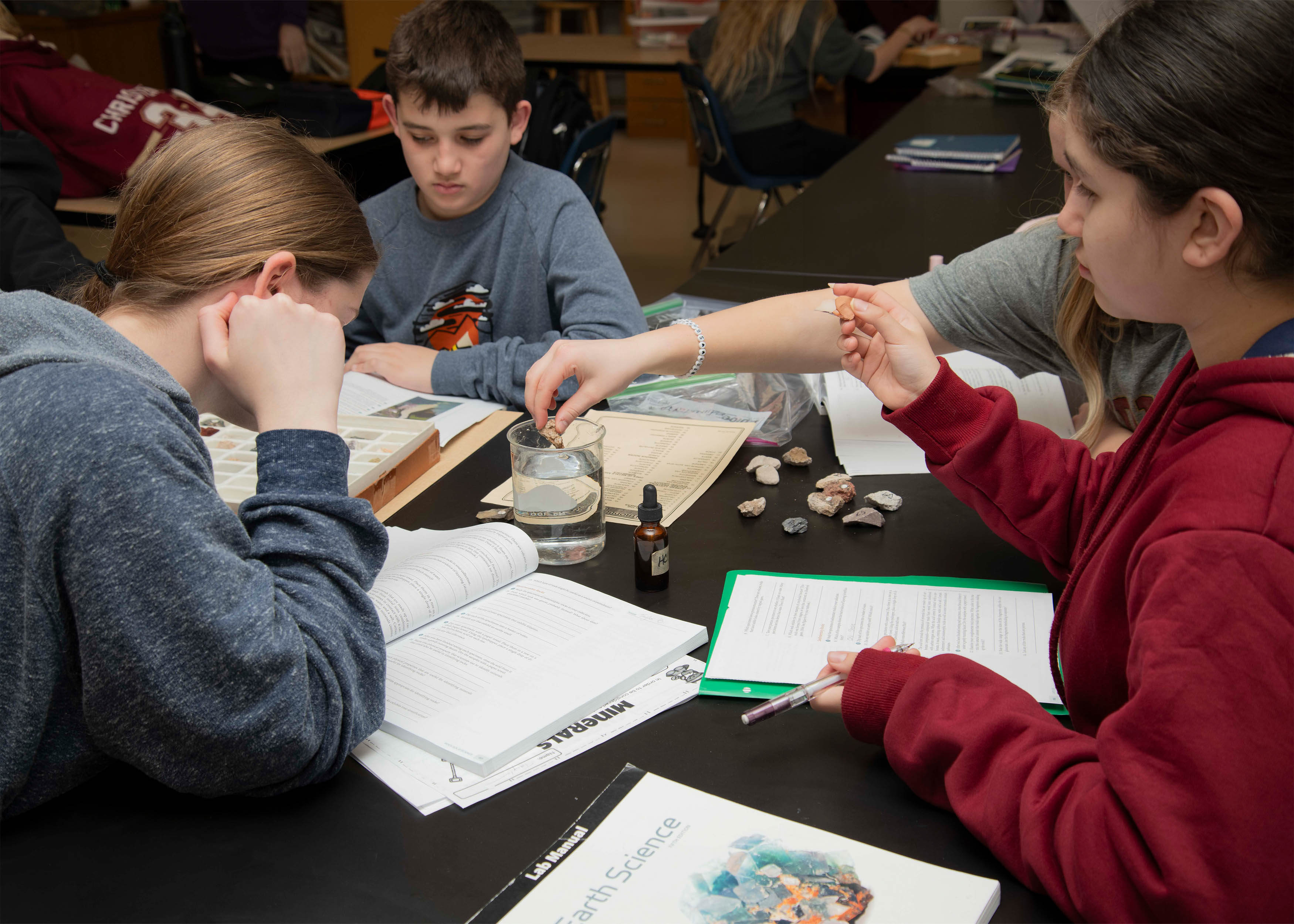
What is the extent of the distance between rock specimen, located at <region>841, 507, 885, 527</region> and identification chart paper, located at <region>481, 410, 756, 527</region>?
20 centimetres

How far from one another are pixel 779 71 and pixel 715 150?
412 mm

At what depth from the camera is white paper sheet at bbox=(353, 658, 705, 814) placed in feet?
2.61

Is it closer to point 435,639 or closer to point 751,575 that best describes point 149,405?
point 435,639

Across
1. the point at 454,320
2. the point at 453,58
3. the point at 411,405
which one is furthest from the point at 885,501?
the point at 453,58

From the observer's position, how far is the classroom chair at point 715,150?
4.08m

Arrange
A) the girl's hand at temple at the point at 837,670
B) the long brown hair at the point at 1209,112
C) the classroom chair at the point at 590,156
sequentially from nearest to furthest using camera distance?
the long brown hair at the point at 1209,112, the girl's hand at temple at the point at 837,670, the classroom chair at the point at 590,156

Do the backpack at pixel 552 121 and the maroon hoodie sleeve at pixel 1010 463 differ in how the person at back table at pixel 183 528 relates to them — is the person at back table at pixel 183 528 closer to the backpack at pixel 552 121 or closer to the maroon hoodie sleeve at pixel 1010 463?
the maroon hoodie sleeve at pixel 1010 463

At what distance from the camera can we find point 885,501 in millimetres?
1238

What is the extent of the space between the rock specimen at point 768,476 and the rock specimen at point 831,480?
2.1 inches

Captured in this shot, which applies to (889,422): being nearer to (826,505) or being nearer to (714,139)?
(826,505)

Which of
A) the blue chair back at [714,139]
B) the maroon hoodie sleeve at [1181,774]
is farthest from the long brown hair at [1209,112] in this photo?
the blue chair back at [714,139]

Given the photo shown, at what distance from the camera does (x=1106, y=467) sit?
1.06 meters

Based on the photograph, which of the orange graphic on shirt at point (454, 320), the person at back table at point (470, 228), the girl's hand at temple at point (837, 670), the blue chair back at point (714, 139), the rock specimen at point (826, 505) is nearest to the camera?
the girl's hand at temple at point (837, 670)

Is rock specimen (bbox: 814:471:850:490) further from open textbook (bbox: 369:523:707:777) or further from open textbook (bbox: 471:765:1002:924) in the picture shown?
open textbook (bbox: 471:765:1002:924)
